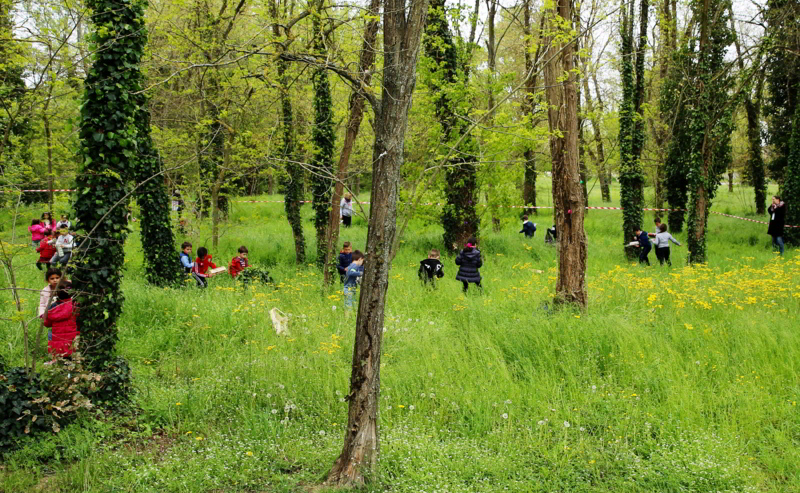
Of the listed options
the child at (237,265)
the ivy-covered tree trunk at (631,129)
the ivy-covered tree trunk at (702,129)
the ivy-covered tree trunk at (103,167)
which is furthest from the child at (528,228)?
the ivy-covered tree trunk at (103,167)

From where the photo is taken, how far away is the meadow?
4.95 meters

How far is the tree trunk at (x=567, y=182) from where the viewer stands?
28.6 ft

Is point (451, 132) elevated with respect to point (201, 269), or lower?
elevated

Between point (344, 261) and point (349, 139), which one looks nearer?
point (349, 139)

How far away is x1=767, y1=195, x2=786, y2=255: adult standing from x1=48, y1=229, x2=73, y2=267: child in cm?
1898

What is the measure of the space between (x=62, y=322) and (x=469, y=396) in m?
5.27

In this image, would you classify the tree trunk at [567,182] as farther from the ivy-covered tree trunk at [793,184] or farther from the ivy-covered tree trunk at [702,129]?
the ivy-covered tree trunk at [793,184]

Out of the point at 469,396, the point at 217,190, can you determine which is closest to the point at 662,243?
the point at 469,396

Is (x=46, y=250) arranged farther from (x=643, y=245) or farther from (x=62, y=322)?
(x=643, y=245)

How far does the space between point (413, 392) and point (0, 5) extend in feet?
24.8

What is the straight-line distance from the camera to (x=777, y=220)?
1622 cm

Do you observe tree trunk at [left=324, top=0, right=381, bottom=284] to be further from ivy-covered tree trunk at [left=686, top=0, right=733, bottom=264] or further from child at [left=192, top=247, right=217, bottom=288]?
ivy-covered tree trunk at [left=686, top=0, right=733, bottom=264]

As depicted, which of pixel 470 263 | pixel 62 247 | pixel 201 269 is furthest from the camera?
pixel 201 269

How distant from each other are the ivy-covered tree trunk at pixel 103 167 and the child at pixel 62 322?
0.22m
